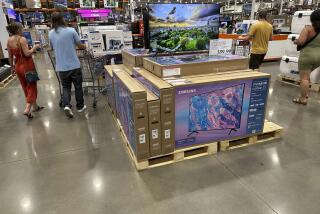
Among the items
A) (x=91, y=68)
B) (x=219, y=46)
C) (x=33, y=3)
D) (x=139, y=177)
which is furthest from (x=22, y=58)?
(x=33, y=3)

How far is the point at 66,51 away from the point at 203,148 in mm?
2636

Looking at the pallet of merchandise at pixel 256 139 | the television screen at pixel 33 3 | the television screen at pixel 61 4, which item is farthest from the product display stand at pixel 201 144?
the television screen at pixel 33 3

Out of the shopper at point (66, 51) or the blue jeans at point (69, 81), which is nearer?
the shopper at point (66, 51)

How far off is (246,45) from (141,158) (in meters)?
3.31

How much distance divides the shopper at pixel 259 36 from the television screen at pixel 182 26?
6.78 feet

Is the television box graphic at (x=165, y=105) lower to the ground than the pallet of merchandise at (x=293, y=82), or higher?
higher

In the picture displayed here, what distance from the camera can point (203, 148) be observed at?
116 inches

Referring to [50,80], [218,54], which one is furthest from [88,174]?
[50,80]

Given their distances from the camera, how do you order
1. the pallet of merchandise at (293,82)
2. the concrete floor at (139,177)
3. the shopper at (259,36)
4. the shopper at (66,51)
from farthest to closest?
the pallet of merchandise at (293,82) < the shopper at (259,36) < the shopper at (66,51) < the concrete floor at (139,177)

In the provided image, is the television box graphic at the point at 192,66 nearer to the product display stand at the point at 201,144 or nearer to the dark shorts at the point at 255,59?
the product display stand at the point at 201,144

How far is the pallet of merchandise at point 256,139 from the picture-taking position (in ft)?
9.87

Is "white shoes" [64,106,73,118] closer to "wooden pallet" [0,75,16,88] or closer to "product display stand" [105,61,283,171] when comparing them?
"product display stand" [105,61,283,171]

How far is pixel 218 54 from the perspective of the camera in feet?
11.2

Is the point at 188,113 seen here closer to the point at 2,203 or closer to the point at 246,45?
the point at 2,203
